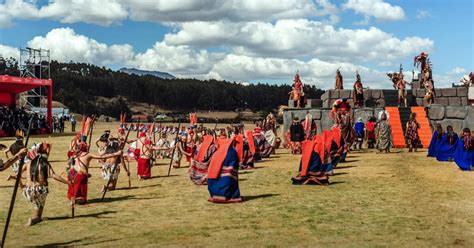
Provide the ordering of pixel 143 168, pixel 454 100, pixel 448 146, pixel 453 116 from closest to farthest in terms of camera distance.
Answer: pixel 143 168, pixel 448 146, pixel 453 116, pixel 454 100

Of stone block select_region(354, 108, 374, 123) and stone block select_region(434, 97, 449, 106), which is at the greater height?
stone block select_region(434, 97, 449, 106)

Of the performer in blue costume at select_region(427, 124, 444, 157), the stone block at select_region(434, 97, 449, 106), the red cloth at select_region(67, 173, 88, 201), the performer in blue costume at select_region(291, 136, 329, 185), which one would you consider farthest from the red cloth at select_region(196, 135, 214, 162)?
the stone block at select_region(434, 97, 449, 106)

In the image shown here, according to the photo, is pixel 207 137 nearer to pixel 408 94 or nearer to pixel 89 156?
pixel 89 156

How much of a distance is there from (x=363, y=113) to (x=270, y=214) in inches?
730

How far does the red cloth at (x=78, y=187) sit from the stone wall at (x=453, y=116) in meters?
19.1

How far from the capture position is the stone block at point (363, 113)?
27.3 meters

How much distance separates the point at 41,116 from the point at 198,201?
32.8m

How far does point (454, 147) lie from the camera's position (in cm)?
1888

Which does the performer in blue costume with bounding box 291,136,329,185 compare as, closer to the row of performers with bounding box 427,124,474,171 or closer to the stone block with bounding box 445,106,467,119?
the row of performers with bounding box 427,124,474,171

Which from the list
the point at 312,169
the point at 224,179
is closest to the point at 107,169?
the point at 224,179

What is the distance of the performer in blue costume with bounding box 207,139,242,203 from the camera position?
11.3 meters

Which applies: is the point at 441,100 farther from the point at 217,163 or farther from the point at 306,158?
the point at 217,163

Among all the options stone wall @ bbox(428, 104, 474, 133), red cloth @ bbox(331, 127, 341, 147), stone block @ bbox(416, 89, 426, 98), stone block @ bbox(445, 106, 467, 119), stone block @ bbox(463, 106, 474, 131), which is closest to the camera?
red cloth @ bbox(331, 127, 341, 147)

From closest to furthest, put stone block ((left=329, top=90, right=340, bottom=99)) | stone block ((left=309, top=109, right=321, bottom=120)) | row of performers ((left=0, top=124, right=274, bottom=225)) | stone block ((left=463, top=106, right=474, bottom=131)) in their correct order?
1. row of performers ((left=0, top=124, right=274, bottom=225))
2. stone block ((left=463, top=106, right=474, bottom=131))
3. stone block ((left=309, top=109, right=321, bottom=120))
4. stone block ((left=329, top=90, right=340, bottom=99))
